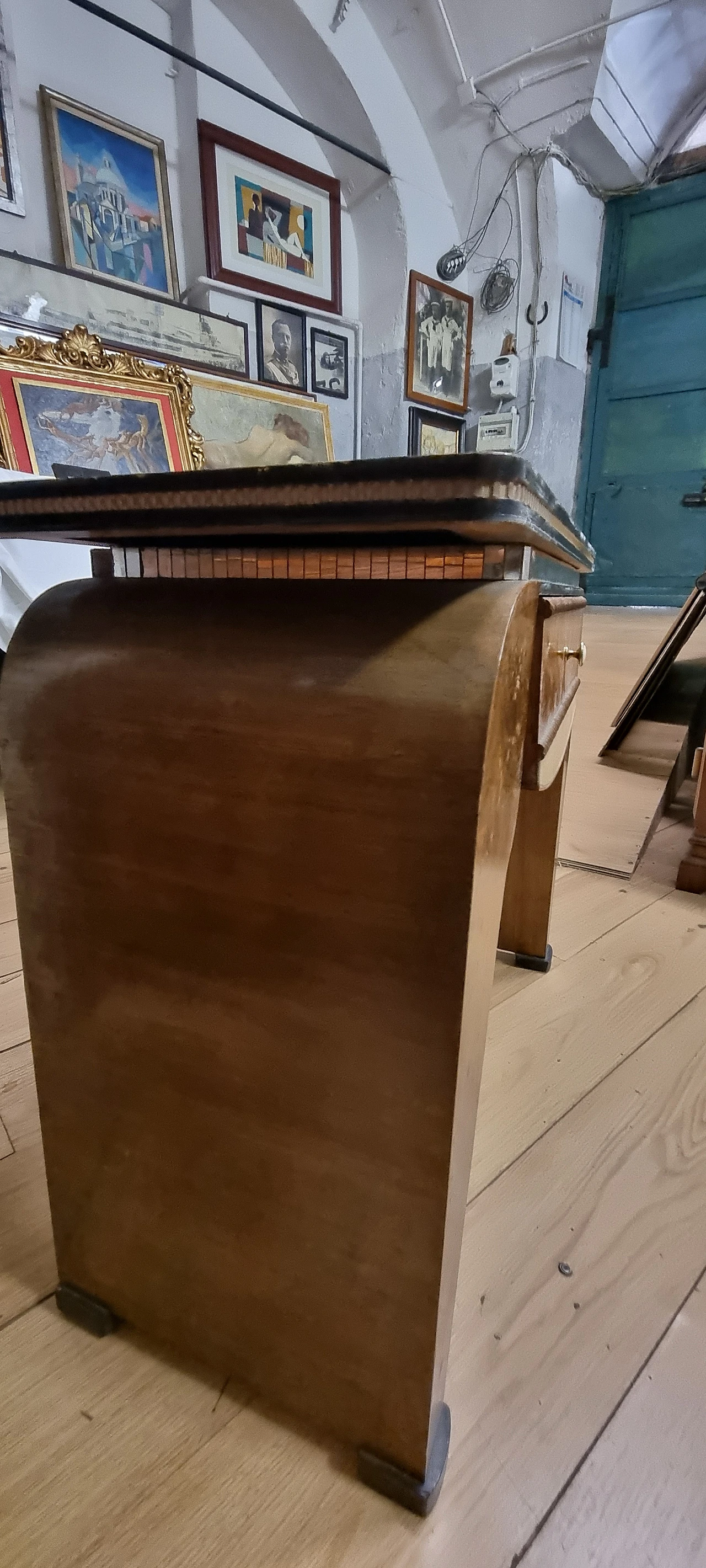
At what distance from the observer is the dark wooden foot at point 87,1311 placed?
538 mm

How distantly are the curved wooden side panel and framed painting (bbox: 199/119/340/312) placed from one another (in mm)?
3106

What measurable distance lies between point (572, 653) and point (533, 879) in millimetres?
422

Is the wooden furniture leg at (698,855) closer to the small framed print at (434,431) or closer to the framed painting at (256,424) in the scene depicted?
the framed painting at (256,424)

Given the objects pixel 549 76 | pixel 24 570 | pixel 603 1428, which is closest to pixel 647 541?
pixel 549 76

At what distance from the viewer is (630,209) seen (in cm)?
391

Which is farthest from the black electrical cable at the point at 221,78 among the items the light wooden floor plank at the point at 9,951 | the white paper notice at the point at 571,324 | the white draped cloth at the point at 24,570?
the light wooden floor plank at the point at 9,951

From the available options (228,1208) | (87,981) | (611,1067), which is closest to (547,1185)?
(611,1067)

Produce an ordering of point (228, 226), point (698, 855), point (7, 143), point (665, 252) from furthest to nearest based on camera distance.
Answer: point (665, 252) < point (228, 226) < point (7, 143) < point (698, 855)

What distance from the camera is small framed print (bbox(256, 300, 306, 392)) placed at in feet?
10.0

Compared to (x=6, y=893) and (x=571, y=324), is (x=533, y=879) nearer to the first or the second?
(x=6, y=893)

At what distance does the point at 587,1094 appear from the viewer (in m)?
0.82

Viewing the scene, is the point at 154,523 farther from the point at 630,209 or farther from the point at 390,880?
the point at 630,209

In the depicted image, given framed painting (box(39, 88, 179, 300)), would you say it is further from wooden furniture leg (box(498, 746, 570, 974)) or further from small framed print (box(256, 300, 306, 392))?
wooden furniture leg (box(498, 746, 570, 974))

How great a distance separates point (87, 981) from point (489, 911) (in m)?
0.26
